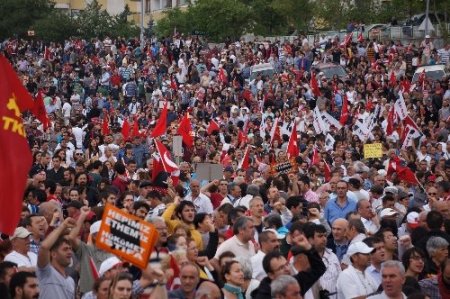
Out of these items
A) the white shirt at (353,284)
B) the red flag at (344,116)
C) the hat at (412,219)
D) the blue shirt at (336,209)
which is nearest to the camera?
the white shirt at (353,284)

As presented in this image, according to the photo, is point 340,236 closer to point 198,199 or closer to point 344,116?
point 198,199

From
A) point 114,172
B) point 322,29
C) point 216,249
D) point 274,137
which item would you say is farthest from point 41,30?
point 216,249

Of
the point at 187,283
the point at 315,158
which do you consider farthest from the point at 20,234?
the point at 315,158

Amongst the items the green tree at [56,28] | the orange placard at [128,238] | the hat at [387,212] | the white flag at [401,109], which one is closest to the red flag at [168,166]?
the hat at [387,212]

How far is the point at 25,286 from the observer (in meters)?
9.80

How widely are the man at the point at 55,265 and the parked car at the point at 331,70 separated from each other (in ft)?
94.2

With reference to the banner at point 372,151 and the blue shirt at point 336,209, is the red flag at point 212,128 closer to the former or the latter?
the banner at point 372,151

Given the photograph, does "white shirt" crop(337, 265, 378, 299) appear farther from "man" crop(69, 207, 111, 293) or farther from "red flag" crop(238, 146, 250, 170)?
"red flag" crop(238, 146, 250, 170)

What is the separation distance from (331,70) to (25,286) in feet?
101

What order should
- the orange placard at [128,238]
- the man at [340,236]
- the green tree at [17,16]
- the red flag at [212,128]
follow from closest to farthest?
the orange placard at [128,238], the man at [340,236], the red flag at [212,128], the green tree at [17,16]

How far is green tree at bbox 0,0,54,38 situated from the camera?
228 ft

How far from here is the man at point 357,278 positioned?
11.4m

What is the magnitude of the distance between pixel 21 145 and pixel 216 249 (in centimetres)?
381

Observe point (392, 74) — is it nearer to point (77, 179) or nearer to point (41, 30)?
point (77, 179)
